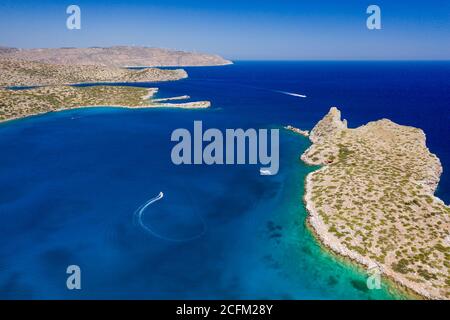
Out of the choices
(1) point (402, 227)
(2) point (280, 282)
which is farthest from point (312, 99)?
(2) point (280, 282)

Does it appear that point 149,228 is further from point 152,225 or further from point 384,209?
point 384,209

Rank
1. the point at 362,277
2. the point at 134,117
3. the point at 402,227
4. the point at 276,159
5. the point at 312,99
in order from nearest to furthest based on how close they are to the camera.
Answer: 1. the point at 362,277
2. the point at 402,227
3. the point at 276,159
4. the point at 134,117
5. the point at 312,99

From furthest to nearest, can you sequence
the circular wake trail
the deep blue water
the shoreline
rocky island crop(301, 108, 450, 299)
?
the circular wake trail
rocky island crop(301, 108, 450, 299)
the deep blue water
the shoreline

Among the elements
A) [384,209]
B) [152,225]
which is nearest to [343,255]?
[384,209]

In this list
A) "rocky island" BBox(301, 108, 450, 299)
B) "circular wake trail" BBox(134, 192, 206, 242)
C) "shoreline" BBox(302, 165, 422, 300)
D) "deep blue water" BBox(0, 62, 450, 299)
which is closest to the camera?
"shoreline" BBox(302, 165, 422, 300)

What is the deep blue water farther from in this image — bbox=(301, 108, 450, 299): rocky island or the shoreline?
bbox=(301, 108, 450, 299): rocky island

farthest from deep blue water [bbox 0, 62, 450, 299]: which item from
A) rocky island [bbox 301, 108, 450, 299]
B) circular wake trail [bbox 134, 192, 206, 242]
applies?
rocky island [bbox 301, 108, 450, 299]

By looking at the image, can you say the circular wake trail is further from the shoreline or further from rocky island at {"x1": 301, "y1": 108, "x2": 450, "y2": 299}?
rocky island at {"x1": 301, "y1": 108, "x2": 450, "y2": 299}

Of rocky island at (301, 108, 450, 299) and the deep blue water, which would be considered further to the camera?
rocky island at (301, 108, 450, 299)
